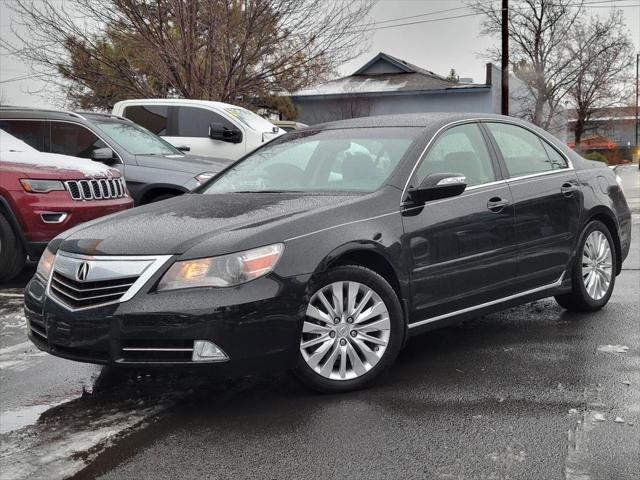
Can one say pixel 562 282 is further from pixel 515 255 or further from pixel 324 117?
pixel 324 117

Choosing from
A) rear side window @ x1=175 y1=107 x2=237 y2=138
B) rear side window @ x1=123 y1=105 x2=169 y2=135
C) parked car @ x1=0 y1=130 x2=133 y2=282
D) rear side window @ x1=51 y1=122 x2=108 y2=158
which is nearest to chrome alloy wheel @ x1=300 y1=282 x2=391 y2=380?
parked car @ x1=0 y1=130 x2=133 y2=282

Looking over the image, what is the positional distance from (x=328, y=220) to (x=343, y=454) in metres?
1.34

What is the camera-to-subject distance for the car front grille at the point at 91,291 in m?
3.97

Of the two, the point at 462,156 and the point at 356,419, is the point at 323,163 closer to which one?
the point at 462,156

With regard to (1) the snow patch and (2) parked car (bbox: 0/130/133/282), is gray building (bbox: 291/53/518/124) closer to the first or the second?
(2) parked car (bbox: 0/130/133/282)

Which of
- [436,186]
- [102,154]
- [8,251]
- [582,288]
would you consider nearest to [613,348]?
[582,288]

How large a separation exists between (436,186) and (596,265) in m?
2.16

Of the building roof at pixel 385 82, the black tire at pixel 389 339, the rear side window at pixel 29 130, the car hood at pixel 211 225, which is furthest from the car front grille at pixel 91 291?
the building roof at pixel 385 82

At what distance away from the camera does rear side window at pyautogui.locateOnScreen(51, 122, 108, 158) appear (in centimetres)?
968

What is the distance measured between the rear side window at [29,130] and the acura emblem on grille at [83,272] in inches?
224

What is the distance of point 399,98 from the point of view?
36.8 m

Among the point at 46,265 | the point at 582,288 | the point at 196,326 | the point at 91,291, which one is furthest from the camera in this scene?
the point at 582,288

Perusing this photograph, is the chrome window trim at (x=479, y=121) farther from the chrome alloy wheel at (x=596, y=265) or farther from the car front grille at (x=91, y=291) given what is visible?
the car front grille at (x=91, y=291)

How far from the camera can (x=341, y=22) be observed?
20031 mm
